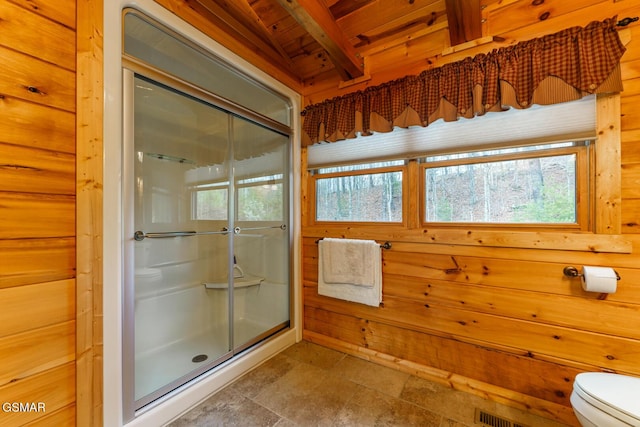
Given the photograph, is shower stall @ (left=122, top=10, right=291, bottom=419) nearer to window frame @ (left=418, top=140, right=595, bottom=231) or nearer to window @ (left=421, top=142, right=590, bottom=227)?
window @ (left=421, top=142, right=590, bottom=227)

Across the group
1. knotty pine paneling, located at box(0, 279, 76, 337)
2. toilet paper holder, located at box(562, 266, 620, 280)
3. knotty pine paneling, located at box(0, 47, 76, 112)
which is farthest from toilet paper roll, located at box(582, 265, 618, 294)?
knotty pine paneling, located at box(0, 47, 76, 112)

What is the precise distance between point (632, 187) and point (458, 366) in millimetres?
1398

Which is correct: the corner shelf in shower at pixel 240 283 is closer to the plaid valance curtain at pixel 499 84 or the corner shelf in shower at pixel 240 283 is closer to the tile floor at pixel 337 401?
the tile floor at pixel 337 401

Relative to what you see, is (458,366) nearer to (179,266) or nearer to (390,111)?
(390,111)

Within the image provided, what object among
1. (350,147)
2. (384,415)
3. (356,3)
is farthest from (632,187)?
(356,3)

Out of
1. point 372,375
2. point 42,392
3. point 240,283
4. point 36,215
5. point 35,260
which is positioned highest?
point 36,215

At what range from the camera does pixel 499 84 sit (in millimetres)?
1504

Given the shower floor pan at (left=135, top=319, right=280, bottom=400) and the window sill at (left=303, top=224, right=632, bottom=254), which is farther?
the shower floor pan at (left=135, top=319, right=280, bottom=400)

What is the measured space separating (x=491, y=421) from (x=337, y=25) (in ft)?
8.70

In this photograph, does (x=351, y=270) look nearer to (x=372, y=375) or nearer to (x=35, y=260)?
(x=372, y=375)

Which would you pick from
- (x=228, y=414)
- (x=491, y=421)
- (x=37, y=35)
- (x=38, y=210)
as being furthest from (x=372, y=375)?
(x=37, y=35)

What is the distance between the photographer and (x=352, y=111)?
2.03m

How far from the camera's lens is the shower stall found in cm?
140

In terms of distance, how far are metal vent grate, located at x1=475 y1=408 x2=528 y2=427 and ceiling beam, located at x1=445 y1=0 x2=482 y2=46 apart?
2.29 metres
